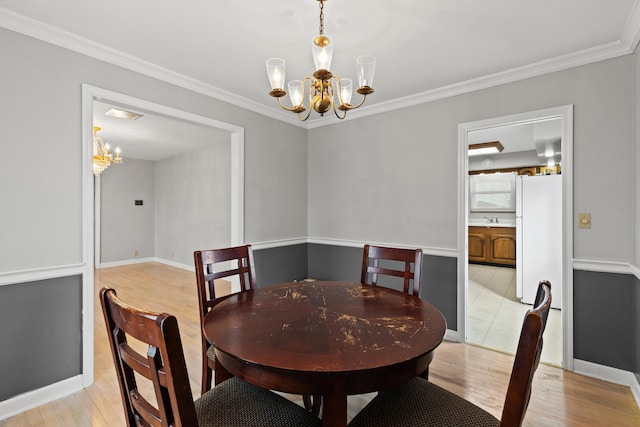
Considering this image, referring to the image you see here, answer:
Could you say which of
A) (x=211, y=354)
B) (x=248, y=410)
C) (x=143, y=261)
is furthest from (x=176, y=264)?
(x=248, y=410)

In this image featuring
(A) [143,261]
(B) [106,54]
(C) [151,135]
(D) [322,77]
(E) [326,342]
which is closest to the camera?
(E) [326,342]

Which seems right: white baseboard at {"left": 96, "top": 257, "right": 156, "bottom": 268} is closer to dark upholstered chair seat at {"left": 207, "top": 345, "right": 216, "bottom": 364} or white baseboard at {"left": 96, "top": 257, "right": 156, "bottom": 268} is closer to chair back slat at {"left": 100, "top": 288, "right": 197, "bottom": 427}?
dark upholstered chair seat at {"left": 207, "top": 345, "right": 216, "bottom": 364}

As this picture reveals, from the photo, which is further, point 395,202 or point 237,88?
point 395,202

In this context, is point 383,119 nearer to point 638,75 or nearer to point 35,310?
point 638,75

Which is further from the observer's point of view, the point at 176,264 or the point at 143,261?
the point at 143,261

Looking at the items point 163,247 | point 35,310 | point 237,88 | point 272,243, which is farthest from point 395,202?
point 163,247

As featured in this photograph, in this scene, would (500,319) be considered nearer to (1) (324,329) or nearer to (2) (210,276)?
(1) (324,329)

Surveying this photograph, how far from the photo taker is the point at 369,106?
3.46 m

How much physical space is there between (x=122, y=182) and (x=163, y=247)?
65.7 inches

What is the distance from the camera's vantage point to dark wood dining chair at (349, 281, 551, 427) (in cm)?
82

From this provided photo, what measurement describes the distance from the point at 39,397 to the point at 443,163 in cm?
363

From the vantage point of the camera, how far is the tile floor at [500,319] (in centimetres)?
285

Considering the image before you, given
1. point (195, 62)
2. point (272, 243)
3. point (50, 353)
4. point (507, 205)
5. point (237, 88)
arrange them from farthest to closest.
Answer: point (507, 205) < point (272, 243) < point (237, 88) < point (195, 62) < point (50, 353)

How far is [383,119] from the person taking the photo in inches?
134
